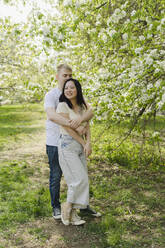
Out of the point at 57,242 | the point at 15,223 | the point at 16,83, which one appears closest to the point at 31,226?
the point at 15,223

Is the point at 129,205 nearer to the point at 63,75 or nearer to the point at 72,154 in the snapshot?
the point at 72,154

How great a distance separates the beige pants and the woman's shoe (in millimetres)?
146

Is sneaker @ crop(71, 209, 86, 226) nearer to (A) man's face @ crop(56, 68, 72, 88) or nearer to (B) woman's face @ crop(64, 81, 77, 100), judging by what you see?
(B) woman's face @ crop(64, 81, 77, 100)

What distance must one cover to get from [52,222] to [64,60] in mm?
3591

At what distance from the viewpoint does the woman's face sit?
379 centimetres

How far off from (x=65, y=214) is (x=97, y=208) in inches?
35.0

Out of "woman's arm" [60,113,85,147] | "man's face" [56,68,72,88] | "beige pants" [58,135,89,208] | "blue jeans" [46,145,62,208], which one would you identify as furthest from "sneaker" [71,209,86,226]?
"man's face" [56,68,72,88]

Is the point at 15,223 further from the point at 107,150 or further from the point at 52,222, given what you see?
the point at 107,150

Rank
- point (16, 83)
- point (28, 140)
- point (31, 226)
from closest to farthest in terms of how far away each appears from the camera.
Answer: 1. point (31, 226)
2. point (28, 140)
3. point (16, 83)

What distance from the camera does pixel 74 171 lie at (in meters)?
3.74

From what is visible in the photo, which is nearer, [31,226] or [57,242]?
[57,242]

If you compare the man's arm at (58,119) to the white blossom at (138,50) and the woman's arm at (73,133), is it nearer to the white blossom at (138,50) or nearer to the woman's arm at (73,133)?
the woman's arm at (73,133)

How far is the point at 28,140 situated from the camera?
11.8m

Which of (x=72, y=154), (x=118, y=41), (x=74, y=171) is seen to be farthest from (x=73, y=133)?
(x=118, y=41)
